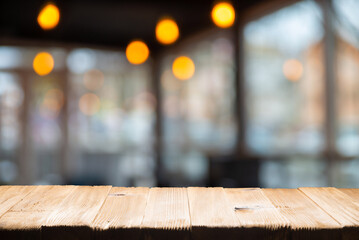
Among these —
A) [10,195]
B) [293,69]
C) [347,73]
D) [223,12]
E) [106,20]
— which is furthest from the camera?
[106,20]

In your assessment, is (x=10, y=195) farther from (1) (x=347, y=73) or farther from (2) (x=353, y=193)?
(1) (x=347, y=73)

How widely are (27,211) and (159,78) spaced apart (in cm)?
543

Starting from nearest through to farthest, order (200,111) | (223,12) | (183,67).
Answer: (223,12)
(183,67)
(200,111)

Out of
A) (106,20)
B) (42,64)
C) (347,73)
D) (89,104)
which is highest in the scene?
(106,20)

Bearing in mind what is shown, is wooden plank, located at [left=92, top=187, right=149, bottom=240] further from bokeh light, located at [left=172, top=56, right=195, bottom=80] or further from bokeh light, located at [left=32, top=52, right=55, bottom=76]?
bokeh light, located at [left=32, top=52, right=55, bottom=76]

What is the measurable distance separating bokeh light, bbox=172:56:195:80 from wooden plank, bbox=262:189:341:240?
470cm

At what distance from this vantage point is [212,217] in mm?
646

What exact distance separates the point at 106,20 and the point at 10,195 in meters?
5.51

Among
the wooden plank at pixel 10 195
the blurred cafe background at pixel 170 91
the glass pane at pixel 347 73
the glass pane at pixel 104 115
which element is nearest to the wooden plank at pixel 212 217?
the wooden plank at pixel 10 195

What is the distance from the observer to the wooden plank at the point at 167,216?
1.98 feet

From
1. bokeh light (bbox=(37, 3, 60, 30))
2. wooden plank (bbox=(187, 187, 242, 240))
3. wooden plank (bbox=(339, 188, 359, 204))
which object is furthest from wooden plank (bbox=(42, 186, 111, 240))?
bokeh light (bbox=(37, 3, 60, 30))

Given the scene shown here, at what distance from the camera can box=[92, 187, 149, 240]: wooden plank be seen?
603 millimetres

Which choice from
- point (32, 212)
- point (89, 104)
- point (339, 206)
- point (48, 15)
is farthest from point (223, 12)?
point (89, 104)

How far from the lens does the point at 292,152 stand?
499cm
